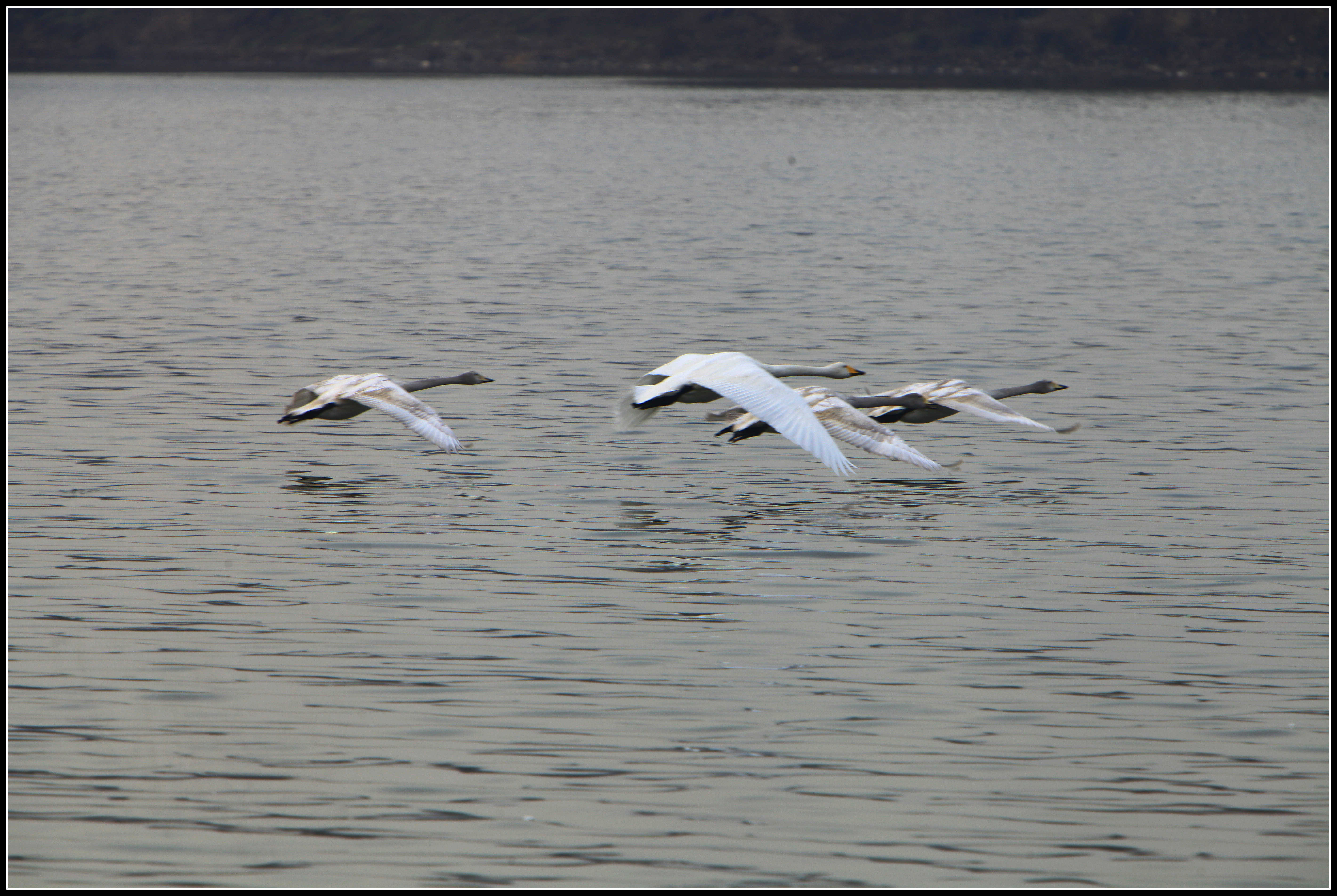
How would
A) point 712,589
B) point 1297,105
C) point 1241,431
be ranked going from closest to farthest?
point 712,589 < point 1241,431 < point 1297,105

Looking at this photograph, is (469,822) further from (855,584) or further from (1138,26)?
(1138,26)

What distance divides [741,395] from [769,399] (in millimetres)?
234

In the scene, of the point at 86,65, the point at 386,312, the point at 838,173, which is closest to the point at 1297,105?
the point at 838,173

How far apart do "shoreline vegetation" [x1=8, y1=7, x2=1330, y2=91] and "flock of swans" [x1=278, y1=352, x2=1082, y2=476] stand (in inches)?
4875

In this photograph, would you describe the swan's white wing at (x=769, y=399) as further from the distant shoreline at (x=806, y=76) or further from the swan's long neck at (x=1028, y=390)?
the distant shoreline at (x=806, y=76)

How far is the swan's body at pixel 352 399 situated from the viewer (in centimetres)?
1495

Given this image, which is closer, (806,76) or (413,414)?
(413,414)

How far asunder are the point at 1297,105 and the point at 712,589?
10043 centimetres

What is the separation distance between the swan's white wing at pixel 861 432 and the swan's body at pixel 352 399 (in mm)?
3253

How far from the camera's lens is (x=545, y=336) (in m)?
22.6

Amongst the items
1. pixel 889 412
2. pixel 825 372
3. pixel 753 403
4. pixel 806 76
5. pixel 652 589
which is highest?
pixel 806 76

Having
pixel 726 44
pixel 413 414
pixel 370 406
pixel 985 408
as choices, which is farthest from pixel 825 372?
pixel 726 44

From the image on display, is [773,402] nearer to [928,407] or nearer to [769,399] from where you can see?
[769,399]

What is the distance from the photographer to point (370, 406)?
584 inches
